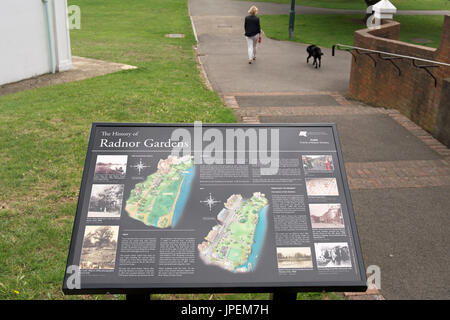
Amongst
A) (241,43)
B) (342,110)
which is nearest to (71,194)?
(342,110)

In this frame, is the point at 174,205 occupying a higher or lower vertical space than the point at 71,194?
higher

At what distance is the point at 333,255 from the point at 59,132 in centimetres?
658

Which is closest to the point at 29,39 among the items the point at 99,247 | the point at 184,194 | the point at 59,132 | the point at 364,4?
the point at 59,132

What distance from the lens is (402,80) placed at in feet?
38.5

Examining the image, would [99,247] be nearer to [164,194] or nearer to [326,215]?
[164,194]

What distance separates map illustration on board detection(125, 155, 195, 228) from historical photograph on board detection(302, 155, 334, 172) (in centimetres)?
83

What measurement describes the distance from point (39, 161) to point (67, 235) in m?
2.40

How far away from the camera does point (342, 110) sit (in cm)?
1195

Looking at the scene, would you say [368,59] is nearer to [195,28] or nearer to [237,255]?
[237,255]

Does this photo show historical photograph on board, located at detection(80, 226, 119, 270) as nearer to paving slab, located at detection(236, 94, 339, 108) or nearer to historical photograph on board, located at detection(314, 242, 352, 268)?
historical photograph on board, located at detection(314, 242, 352, 268)

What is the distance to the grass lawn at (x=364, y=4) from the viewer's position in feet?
129

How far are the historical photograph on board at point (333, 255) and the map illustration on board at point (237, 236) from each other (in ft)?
1.30

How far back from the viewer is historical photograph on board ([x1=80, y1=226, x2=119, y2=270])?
3.37 meters
